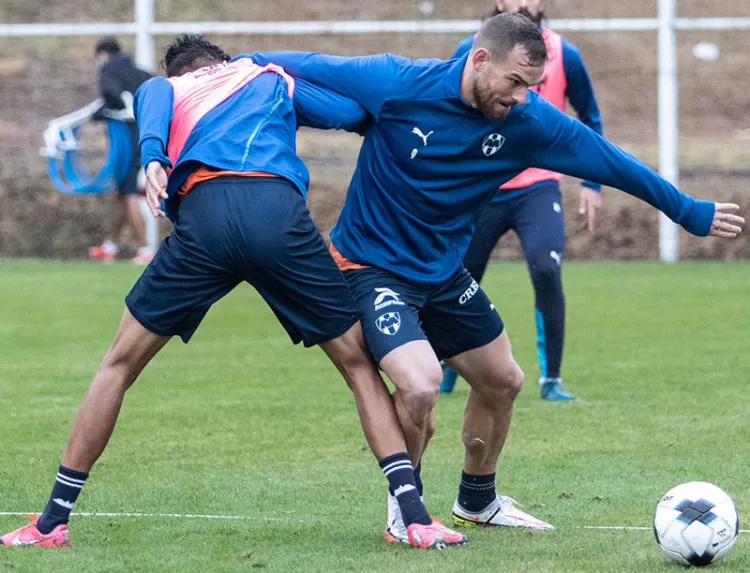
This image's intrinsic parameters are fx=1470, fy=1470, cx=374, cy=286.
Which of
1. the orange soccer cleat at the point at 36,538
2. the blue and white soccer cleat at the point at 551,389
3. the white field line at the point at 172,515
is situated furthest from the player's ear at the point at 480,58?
the blue and white soccer cleat at the point at 551,389

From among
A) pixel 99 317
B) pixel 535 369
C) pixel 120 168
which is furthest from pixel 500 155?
pixel 120 168

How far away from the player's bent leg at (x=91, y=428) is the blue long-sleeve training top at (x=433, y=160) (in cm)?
84

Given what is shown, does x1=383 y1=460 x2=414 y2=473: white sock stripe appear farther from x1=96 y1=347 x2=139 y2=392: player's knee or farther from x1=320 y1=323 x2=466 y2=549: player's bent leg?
x1=96 y1=347 x2=139 y2=392: player's knee

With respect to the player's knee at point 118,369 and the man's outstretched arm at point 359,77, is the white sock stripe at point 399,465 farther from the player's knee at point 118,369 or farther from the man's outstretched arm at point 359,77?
the man's outstretched arm at point 359,77

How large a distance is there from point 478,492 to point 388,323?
845 mm

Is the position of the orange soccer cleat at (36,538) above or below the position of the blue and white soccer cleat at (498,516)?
above

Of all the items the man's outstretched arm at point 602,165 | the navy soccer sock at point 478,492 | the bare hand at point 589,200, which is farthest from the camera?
the bare hand at point 589,200

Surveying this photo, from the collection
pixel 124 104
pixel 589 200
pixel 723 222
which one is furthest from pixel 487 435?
pixel 124 104

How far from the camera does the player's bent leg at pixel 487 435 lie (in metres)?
5.38

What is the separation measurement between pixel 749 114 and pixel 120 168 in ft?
31.6

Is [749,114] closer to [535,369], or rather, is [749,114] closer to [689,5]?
[689,5]

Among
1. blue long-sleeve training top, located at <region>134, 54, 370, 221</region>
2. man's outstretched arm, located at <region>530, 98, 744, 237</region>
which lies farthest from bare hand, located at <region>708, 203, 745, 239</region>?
blue long-sleeve training top, located at <region>134, 54, 370, 221</region>

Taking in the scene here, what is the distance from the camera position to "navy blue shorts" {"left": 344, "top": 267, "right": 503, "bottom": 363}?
16.6ft

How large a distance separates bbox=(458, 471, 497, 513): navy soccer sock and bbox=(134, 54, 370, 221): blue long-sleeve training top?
1289 mm
